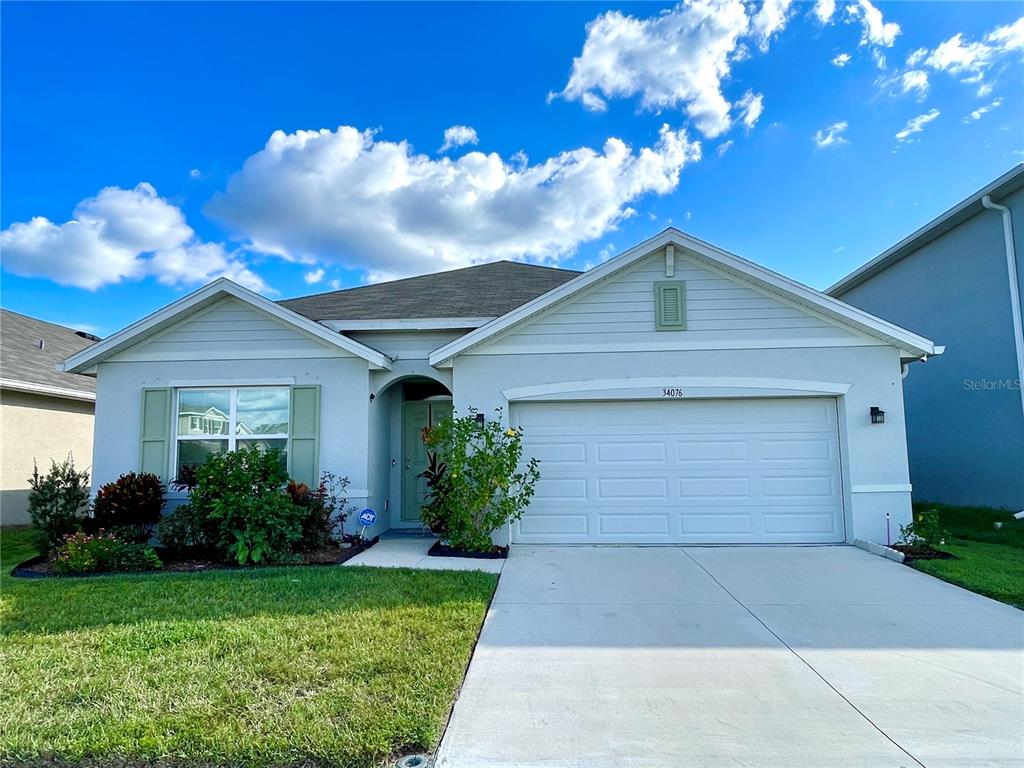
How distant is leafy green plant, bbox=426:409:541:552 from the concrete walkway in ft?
1.40

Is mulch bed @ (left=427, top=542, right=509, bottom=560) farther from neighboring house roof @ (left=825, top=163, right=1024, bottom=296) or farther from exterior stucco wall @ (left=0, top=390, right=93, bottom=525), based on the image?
neighboring house roof @ (left=825, top=163, right=1024, bottom=296)

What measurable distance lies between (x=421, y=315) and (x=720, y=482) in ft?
18.9

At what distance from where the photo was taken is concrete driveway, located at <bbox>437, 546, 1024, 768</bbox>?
9.78 feet

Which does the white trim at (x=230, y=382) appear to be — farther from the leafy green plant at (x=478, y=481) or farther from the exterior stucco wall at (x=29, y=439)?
the exterior stucco wall at (x=29, y=439)

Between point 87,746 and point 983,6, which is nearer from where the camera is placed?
point 87,746

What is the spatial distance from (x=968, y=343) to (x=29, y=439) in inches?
771

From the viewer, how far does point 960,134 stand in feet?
36.5

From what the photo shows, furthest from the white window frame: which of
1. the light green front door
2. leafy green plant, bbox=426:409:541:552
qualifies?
leafy green plant, bbox=426:409:541:552

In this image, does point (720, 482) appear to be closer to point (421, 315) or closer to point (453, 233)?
point (421, 315)

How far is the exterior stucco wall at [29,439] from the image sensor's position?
11.4 meters

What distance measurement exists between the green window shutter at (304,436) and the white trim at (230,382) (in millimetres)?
224

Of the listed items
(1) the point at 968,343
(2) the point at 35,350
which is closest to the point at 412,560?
(1) the point at 968,343

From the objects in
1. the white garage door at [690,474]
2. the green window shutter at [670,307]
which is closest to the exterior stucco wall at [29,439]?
the white garage door at [690,474]

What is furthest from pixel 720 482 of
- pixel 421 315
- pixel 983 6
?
pixel 983 6
